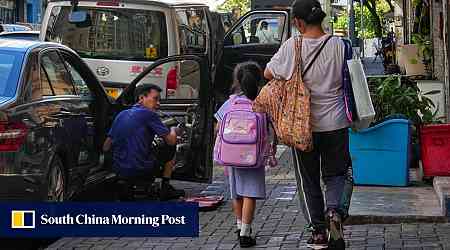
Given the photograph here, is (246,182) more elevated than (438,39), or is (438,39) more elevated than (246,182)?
(438,39)

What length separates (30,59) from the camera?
25.6 feet

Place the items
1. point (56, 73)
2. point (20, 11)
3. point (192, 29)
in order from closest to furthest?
point (56, 73) < point (192, 29) < point (20, 11)

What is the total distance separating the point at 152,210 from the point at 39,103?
5.02 ft

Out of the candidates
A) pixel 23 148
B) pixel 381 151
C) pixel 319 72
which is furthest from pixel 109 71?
pixel 319 72

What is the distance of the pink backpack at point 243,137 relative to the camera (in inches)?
277

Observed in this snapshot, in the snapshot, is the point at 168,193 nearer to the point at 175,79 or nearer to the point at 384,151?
the point at 384,151

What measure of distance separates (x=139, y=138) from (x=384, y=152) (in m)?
2.32

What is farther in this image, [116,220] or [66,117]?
[66,117]

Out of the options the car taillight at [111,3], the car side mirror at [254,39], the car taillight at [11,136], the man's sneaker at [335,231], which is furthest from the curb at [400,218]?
the car side mirror at [254,39]

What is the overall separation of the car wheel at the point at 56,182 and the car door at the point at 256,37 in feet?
33.1

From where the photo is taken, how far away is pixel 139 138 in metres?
8.83

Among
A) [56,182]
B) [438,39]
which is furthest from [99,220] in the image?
[438,39]

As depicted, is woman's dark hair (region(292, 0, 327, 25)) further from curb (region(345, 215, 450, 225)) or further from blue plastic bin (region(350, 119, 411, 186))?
blue plastic bin (region(350, 119, 411, 186))

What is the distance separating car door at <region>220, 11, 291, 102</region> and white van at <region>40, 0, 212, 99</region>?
4.05 meters
